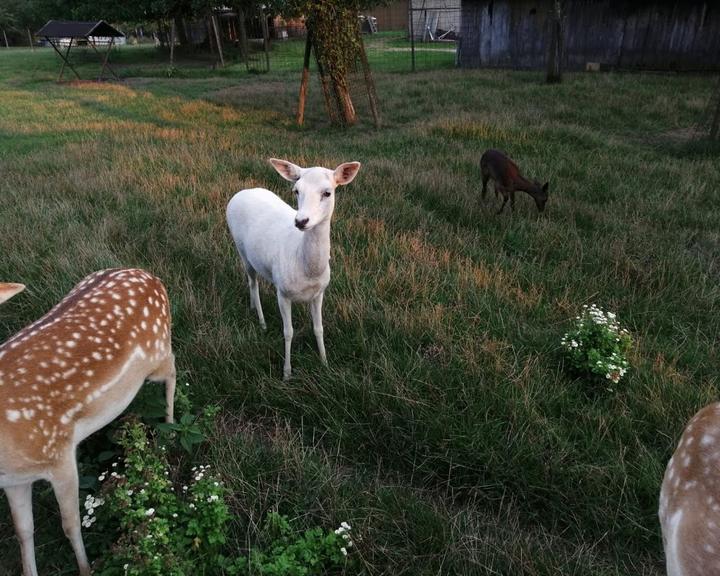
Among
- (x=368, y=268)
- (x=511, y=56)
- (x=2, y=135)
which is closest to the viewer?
(x=368, y=268)

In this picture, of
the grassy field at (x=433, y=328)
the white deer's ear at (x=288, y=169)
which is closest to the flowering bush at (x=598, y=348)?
the grassy field at (x=433, y=328)

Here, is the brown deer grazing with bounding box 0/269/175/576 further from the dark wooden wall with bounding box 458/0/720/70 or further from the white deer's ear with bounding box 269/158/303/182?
the dark wooden wall with bounding box 458/0/720/70

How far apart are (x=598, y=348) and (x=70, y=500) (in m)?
2.80

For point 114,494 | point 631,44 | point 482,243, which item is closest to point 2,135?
point 482,243

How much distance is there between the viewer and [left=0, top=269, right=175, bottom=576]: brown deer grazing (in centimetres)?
197

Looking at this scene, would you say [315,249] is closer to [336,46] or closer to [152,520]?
[152,520]

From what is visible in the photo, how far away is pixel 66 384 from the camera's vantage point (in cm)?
212

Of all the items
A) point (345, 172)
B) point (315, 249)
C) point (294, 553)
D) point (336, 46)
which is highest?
point (336, 46)

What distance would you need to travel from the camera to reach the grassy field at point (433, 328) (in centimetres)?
239

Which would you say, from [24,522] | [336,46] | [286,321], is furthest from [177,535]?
[336,46]

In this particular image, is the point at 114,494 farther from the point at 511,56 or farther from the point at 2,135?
the point at 511,56

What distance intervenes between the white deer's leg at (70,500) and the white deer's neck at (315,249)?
160 centimetres

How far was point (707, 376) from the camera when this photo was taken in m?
3.15

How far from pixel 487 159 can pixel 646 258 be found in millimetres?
2168
